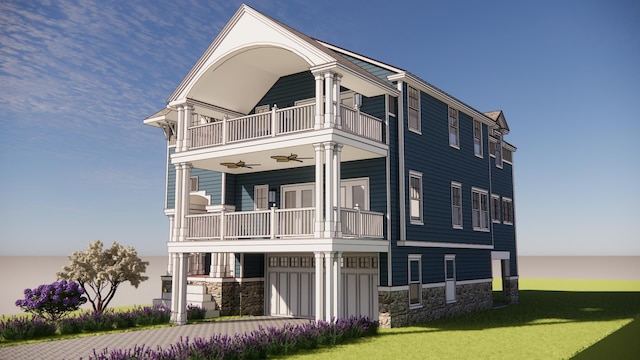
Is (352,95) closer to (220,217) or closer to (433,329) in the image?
(220,217)

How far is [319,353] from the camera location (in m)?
14.6

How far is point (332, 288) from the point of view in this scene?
1748 centimetres

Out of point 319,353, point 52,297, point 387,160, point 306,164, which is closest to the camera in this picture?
point 319,353

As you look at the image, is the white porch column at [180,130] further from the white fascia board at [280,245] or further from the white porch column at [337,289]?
the white porch column at [337,289]

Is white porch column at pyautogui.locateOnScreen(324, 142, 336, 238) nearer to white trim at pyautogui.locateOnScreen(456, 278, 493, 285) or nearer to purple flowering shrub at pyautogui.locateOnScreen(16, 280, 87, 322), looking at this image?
purple flowering shrub at pyautogui.locateOnScreen(16, 280, 87, 322)

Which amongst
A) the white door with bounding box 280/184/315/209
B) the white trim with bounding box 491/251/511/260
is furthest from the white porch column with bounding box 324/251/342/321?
the white trim with bounding box 491/251/511/260

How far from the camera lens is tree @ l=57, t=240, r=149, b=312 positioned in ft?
75.2

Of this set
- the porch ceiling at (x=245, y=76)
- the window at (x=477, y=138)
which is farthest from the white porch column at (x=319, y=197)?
the window at (x=477, y=138)

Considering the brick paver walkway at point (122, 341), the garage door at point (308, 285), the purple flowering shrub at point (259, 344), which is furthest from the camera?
the garage door at point (308, 285)

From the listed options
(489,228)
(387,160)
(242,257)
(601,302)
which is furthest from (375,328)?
(601,302)

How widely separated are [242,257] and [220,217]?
13.2 ft

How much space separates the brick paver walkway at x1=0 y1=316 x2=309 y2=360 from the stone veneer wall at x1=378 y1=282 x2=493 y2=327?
3.61m

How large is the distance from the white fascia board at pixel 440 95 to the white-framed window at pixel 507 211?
15.7 ft

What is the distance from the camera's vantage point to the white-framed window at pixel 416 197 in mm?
22020
